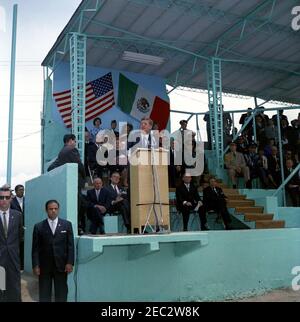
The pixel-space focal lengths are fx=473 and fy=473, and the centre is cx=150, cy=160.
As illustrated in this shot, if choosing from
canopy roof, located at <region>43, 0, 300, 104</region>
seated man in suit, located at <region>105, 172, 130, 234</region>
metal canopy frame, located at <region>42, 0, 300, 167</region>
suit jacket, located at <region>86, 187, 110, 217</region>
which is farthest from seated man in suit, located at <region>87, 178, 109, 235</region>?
canopy roof, located at <region>43, 0, 300, 104</region>

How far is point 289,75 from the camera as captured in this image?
17.2 m

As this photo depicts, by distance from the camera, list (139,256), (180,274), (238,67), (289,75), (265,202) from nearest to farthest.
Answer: (139,256) < (180,274) < (265,202) < (238,67) < (289,75)

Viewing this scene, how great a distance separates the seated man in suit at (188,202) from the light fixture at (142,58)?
5.28m

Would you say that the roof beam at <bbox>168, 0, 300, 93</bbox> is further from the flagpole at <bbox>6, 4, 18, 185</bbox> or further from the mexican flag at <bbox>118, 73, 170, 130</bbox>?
the flagpole at <bbox>6, 4, 18, 185</bbox>

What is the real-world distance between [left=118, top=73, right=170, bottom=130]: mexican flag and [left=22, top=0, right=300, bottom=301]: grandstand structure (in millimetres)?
625

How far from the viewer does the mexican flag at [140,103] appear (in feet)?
51.0

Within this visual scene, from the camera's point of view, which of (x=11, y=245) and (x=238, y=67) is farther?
(x=238, y=67)

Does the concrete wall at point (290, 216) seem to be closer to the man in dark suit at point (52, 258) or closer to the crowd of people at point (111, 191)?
the crowd of people at point (111, 191)

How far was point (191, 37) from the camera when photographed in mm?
13633

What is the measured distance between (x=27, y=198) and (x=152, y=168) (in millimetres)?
3568

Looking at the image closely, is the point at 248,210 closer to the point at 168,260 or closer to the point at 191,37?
the point at 168,260

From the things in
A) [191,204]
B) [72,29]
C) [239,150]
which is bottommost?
[191,204]
